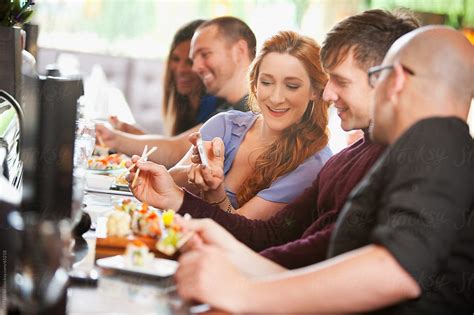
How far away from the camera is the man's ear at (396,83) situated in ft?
4.78

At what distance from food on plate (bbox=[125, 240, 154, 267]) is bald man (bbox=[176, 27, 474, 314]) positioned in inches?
3.3

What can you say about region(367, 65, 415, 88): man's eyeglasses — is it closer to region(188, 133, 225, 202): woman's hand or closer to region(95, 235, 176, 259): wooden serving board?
region(95, 235, 176, 259): wooden serving board

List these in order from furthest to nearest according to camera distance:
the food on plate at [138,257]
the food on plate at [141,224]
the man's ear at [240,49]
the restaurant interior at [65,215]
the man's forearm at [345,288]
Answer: the man's ear at [240,49] < the food on plate at [141,224] < the food on plate at [138,257] < the man's forearm at [345,288] < the restaurant interior at [65,215]

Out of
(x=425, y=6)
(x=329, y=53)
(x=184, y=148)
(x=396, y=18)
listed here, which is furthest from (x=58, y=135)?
(x=425, y=6)

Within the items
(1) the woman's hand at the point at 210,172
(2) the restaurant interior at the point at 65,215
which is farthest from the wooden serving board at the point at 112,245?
(1) the woman's hand at the point at 210,172

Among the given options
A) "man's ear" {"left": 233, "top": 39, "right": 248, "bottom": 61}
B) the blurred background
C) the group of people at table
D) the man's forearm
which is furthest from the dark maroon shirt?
the blurred background

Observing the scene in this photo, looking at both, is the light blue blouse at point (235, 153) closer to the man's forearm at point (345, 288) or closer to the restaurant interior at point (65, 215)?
the restaurant interior at point (65, 215)

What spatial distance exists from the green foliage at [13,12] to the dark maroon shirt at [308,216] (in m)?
0.80

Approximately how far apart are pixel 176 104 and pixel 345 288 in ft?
10.3

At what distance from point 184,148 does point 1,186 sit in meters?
2.43

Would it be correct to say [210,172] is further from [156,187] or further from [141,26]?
[141,26]

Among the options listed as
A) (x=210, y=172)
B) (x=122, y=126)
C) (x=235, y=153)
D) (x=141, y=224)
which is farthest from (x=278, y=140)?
(x=122, y=126)

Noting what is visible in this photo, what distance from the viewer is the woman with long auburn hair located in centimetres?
256

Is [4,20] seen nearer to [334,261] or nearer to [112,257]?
[112,257]
